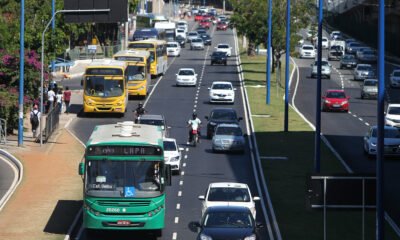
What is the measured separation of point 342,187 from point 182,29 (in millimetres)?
116514

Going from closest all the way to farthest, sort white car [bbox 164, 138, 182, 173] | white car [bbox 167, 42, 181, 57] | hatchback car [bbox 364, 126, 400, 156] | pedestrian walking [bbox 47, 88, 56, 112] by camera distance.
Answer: white car [bbox 164, 138, 182, 173] < hatchback car [bbox 364, 126, 400, 156] < pedestrian walking [bbox 47, 88, 56, 112] < white car [bbox 167, 42, 181, 57]

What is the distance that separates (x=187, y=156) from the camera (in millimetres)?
52219

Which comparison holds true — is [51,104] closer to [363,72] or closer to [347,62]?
[363,72]

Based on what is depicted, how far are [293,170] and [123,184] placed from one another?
17.1 metres

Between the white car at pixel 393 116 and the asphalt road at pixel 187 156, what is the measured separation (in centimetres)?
802

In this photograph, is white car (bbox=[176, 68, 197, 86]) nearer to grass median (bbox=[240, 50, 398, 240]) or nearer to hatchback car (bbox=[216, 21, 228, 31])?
grass median (bbox=[240, 50, 398, 240])

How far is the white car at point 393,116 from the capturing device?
60.7 metres

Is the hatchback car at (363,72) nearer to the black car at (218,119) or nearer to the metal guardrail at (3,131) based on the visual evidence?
the black car at (218,119)

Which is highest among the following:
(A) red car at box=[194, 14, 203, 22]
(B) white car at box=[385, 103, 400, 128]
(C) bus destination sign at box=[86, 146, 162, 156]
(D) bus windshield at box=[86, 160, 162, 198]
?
(A) red car at box=[194, 14, 203, 22]

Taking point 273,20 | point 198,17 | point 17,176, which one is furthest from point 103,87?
point 198,17

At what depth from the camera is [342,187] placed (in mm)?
25328

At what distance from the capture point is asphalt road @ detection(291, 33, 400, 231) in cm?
4495

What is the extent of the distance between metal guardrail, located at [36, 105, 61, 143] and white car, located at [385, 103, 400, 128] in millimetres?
17753

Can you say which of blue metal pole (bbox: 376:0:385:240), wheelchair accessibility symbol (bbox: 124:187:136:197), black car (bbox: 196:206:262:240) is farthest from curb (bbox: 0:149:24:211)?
blue metal pole (bbox: 376:0:385:240)
